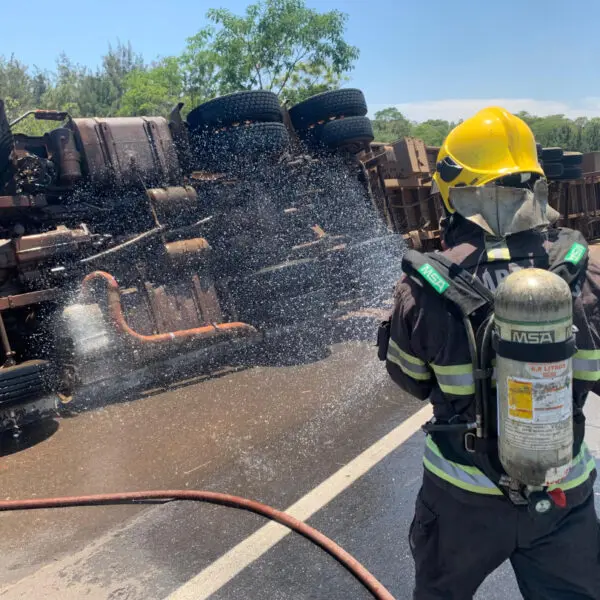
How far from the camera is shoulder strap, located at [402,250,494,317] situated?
154 cm

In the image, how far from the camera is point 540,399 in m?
1.39

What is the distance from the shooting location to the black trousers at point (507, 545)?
1577mm

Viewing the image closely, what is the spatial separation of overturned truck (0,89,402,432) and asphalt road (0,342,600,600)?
58 centimetres

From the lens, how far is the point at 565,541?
1580 mm

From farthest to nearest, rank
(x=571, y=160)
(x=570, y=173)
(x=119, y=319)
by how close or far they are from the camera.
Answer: (x=571, y=160)
(x=570, y=173)
(x=119, y=319)

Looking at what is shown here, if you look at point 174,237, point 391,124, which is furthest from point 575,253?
point 391,124

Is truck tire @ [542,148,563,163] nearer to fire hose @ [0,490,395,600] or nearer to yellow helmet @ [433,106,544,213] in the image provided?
fire hose @ [0,490,395,600]

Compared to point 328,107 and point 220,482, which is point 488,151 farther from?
point 328,107

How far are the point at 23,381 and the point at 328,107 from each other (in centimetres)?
505

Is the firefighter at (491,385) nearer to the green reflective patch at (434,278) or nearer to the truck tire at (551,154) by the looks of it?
the green reflective patch at (434,278)

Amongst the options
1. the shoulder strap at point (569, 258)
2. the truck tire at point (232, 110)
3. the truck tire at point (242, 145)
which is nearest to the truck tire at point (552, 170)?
the truck tire at point (242, 145)

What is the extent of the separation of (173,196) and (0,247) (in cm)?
179

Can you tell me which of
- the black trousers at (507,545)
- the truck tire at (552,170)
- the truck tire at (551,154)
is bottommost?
the black trousers at (507,545)

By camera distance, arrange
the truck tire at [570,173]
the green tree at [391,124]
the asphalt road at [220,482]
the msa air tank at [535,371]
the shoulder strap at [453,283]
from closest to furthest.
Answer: the msa air tank at [535,371] < the shoulder strap at [453,283] < the asphalt road at [220,482] < the truck tire at [570,173] < the green tree at [391,124]
